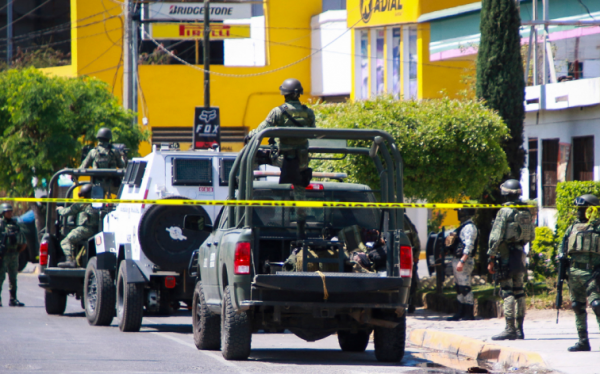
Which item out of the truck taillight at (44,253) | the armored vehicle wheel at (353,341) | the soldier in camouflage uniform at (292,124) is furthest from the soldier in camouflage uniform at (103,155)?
the armored vehicle wheel at (353,341)

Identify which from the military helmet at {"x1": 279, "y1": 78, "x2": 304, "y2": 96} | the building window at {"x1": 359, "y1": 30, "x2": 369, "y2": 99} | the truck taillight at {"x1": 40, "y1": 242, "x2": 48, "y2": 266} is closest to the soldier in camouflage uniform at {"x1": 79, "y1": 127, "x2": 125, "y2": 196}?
the truck taillight at {"x1": 40, "y1": 242, "x2": 48, "y2": 266}

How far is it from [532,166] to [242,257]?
41.9ft

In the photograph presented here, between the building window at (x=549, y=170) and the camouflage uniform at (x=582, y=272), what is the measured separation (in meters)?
9.82

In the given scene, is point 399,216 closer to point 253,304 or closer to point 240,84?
point 253,304

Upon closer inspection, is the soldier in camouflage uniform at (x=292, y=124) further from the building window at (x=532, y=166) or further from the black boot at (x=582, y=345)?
the building window at (x=532, y=166)

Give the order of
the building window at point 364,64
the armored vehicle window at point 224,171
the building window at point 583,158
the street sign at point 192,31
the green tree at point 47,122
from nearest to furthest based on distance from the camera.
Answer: the armored vehicle window at point 224,171 → the building window at point 583,158 → the green tree at point 47,122 → the building window at point 364,64 → the street sign at point 192,31

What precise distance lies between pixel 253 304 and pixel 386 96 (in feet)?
24.3

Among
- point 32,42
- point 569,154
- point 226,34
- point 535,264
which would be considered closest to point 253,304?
point 535,264

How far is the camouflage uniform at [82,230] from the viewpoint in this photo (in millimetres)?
13656

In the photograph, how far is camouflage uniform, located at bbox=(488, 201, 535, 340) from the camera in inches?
401

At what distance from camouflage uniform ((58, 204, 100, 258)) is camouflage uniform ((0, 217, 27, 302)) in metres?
2.55

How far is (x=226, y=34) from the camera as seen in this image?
104ft

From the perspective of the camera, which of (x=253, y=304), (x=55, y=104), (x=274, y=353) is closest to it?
(x=253, y=304)

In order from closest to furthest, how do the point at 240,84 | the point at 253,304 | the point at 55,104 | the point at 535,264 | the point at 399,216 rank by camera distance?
the point at 253,304
the point at 399,216
the point at 535,264
the point at 55,104
the point at 240,84
